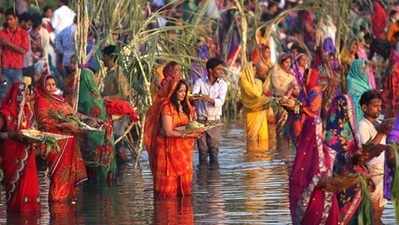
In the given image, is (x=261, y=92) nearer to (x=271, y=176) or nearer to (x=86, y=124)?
(x=271, y=176)

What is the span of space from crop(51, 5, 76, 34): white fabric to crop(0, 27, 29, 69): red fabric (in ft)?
7.16

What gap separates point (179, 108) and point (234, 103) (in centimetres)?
943

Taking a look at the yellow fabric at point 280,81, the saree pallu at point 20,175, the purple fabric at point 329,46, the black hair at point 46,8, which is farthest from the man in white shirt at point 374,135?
the black hair at point 46,8

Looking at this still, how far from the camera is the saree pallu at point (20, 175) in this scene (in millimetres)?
15398

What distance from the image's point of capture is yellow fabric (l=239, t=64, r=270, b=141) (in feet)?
73.9

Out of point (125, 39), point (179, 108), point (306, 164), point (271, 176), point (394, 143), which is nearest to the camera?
point (394, 143)

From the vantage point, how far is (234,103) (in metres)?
25.8

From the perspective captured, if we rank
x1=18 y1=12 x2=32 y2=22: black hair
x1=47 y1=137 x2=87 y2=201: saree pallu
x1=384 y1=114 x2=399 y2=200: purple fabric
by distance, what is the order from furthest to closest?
x1=18 y1=12 x2=32 y2=22: black hair → x1=47 y1=137 x2=87 y2=201: saree pallu → x1=384 y1=114 x2=399 y2=200: purple fabric

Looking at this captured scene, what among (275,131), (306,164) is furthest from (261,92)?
(306,164)

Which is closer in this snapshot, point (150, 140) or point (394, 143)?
point (394, 143)

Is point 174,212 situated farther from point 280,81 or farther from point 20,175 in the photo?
point 280,81

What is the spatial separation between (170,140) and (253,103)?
6.39 metres

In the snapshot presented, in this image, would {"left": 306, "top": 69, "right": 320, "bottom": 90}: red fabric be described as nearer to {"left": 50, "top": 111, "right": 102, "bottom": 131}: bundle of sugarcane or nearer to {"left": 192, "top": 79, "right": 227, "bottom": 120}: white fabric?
{"left": 50, "top": 111, "right": 102, "bottom": 131}: bundle of sugarcane

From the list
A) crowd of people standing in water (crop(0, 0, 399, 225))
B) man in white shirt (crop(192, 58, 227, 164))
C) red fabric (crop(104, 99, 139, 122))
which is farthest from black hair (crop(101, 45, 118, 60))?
man in white shirt (crop(192, 58, 227, 164))
